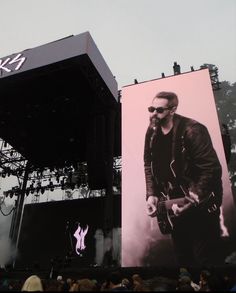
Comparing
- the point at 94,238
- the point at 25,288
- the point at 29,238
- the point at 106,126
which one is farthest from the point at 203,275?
the point at 29,238

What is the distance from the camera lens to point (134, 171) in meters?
11.8

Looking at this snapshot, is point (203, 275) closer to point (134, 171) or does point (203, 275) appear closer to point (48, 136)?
point (134, 171)

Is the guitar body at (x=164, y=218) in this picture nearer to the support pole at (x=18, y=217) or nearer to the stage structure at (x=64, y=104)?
the stage structure at (x=64, y=104)

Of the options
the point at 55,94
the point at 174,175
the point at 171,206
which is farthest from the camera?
the point at 55,94

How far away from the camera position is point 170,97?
12.5 metres

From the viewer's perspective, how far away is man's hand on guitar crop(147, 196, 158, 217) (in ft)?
34.9

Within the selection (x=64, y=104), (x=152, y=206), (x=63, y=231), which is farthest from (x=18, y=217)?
(x=152, y=206)

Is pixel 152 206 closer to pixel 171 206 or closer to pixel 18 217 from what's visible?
pixel 171 206

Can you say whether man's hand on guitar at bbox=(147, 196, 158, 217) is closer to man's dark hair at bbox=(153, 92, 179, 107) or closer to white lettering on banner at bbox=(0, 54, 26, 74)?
man's dark hair at bbox=(153, 92, 179, 107)

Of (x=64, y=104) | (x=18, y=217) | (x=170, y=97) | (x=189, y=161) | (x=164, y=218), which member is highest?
(x=64, y=104)

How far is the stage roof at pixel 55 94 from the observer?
40.0 ft

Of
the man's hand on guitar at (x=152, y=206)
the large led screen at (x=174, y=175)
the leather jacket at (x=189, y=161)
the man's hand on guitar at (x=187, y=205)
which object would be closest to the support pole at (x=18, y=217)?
the large led screen at (x=174, y=175)

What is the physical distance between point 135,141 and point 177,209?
10.5 ft

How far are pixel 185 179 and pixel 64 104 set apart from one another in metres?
6.38
